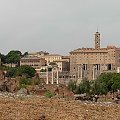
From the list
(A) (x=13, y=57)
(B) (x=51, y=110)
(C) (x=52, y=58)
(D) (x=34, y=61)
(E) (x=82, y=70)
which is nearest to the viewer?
(B) (x=51, y=110)


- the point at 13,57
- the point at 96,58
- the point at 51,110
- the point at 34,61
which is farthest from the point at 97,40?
the point at 51,110

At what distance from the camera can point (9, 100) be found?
12891mm

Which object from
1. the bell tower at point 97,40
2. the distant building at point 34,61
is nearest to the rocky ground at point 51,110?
the bell tower at point 97,40

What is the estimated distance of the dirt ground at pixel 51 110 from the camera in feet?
36.4

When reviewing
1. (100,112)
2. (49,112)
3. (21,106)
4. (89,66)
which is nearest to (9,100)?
(21,106)

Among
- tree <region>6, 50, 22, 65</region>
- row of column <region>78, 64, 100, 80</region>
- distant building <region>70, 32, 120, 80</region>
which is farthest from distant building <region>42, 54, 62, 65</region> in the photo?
row of column <region>78, 64, 100, 80</region>

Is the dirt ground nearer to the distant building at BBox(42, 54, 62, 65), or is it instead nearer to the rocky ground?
the rocky ground

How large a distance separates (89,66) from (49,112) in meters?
119

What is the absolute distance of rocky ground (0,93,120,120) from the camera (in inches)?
436

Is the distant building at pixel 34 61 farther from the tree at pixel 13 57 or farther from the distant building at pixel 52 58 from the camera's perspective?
the distant building at pixel 52 58

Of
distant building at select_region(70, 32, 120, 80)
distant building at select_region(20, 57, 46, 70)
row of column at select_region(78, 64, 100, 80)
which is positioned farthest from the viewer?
distant building at select_region(20, 57, 46, 70)

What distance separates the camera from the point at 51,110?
38.9 ft

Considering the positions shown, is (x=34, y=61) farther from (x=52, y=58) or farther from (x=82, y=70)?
(x=82, y=70)

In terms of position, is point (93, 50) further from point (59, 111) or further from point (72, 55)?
point (59, 111)
